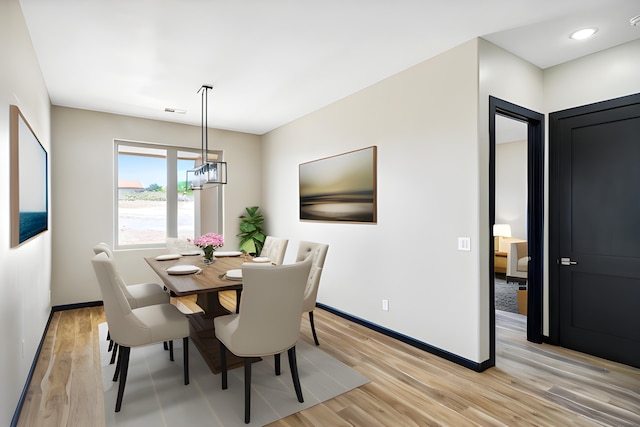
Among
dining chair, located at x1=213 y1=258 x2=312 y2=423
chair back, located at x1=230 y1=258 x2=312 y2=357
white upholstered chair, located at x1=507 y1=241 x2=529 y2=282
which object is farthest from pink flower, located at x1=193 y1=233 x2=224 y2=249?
white upholstered chair, located at x1=507 y1=241 x2=529 y2=282

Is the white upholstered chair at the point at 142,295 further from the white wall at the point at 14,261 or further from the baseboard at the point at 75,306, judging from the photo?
the baseboard at the point at 75,306

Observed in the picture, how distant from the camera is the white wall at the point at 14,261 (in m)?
1.86

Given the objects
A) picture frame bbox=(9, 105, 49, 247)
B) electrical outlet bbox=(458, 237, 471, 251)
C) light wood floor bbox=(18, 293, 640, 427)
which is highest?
picture frame bbox=(9, 105, 49, 247)

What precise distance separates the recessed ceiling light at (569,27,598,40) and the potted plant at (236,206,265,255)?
479cm

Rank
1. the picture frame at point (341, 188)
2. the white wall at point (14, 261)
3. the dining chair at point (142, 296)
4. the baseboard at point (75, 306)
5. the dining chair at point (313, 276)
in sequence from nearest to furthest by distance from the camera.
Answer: the white wall at point (14, 261) < the dining chair at point (142, 296) < the dining chair at point (313, 276) < the picture frame at point (341, 188) < the baseboard at point (75, 306)

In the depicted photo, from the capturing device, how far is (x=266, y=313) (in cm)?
213

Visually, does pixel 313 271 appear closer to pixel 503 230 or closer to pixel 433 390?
pixel 433 390

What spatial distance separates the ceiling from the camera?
2.35m

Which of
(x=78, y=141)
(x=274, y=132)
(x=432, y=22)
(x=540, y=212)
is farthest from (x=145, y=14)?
(x=540, y=212)

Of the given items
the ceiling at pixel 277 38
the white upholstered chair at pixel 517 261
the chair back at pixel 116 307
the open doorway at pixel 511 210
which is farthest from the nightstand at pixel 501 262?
the chair back at pixel 116 307

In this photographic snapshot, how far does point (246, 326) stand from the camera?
213 cm

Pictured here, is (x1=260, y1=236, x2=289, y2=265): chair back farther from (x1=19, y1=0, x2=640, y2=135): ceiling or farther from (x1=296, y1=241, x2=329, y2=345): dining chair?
(x1=19, y1=0, x2=640, y2=135): ceiling

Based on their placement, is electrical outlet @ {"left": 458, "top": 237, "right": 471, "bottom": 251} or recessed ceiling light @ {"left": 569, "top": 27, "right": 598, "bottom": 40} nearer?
recessed ceiling light @ {"left": 569, "top": 27, "right": 598, "bottom": 40}

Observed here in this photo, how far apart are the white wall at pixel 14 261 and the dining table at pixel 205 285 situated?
89 centimetres
